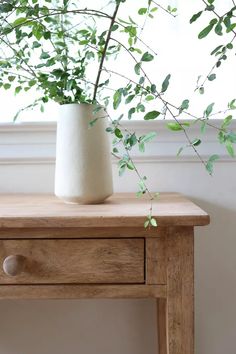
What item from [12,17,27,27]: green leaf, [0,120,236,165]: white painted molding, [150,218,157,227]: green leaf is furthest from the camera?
[0,120,236,165]: white painted molding

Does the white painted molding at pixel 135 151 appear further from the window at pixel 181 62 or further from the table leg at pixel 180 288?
the table leg at pixel 180 288

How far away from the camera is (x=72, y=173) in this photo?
2.74 feet

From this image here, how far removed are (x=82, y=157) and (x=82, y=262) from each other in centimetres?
24

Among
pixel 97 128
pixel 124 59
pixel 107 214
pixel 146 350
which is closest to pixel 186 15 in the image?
pixel 124 59

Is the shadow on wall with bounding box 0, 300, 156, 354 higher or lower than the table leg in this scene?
lower

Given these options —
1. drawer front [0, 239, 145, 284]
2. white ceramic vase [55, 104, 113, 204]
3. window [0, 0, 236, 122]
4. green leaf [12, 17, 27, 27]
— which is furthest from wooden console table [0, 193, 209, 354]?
window [0, 0, 236, 122]

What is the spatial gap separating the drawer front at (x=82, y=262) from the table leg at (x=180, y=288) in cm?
6

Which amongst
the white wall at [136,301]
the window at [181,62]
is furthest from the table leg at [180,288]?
the window at [181,62]

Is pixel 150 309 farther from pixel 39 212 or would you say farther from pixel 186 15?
pixel 186 15

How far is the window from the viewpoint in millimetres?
1144

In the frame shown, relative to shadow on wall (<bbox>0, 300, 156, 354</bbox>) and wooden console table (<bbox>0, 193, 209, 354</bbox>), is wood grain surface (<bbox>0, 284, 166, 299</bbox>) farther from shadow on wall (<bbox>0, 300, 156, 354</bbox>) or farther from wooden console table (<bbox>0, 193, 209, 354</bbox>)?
shadow on wall (<bbox>0, 300, 156, 354</bbox>)

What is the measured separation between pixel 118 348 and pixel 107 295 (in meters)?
0.54

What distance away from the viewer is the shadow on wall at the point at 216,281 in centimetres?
114

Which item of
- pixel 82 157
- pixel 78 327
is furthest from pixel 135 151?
pixel 78 327
